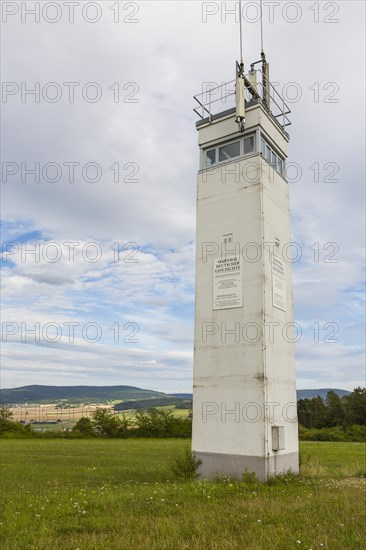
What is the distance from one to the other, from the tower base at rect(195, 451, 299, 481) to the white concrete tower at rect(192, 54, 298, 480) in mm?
35

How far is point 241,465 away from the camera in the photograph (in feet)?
53.1

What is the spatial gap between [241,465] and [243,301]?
584 centimetres

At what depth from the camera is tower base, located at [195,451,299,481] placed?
15758 millimetres

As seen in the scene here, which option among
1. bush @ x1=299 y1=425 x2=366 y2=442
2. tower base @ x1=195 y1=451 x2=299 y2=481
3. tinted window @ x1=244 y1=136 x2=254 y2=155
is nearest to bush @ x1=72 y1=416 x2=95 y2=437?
bush @ x1=299 y1=425 x2=366 y2=442

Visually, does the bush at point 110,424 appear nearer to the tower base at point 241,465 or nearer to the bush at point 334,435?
the bush at point 334,435

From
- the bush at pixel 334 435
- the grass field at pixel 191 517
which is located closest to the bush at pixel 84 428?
the bush at pixel 334 435

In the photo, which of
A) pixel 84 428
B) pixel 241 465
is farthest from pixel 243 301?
pixel 84 428

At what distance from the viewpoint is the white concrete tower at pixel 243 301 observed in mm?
16484

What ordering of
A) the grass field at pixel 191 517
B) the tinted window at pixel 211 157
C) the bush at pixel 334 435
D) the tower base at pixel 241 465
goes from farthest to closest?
the bush at pixel 334 435
the tinted window at pixel 211 157
the tower base at pixel 241 465
the grass field at pixel 191 517

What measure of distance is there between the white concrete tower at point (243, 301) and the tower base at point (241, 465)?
35mm

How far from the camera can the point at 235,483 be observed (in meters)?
15.0

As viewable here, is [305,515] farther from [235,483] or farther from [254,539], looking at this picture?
[235,483]

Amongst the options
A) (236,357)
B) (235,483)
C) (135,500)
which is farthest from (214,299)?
(135,500)

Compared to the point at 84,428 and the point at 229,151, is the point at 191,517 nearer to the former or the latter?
the point at 229,151
